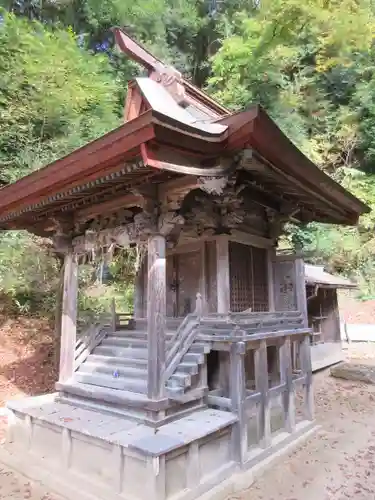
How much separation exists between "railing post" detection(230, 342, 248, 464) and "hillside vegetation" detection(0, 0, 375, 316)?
5.67 m

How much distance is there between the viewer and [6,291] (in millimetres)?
10195

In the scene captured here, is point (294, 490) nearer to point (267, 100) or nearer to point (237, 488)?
point (237, 488)

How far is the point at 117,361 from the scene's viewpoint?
219 inches

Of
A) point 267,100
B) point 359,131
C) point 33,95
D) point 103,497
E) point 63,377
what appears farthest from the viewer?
point 359,131

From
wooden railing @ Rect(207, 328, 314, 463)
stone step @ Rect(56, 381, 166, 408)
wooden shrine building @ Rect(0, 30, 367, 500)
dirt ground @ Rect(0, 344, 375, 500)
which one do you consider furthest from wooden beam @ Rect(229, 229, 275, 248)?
dirt ground @ Rect(0, 344, 375, 500)

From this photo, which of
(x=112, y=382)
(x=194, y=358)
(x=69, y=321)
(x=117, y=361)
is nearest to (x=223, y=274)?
(x=194, y=358)

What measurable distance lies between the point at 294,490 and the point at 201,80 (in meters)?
23.2

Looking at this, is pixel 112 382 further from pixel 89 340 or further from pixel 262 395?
pixel 262 395

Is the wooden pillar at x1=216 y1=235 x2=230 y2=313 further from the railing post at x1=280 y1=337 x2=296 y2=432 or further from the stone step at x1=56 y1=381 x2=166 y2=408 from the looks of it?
the stone step at x1=56 y1=381 x2=166 y2=408

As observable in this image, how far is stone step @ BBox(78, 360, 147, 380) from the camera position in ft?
16.7

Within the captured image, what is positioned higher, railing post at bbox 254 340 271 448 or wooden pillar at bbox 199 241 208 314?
wooden pillar at bbox 199 241 208 314

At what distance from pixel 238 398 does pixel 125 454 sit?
155cm

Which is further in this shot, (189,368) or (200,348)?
(200,348)

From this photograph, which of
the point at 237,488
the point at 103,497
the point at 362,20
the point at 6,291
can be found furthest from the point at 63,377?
the point at 362,20
